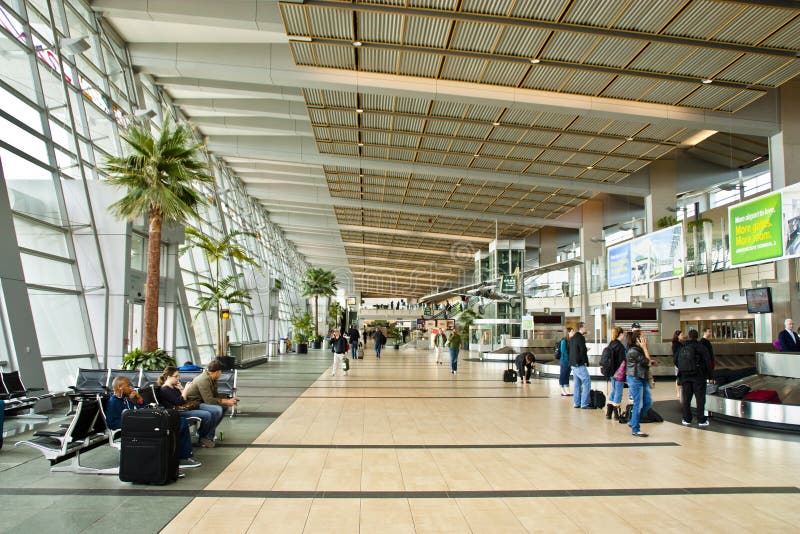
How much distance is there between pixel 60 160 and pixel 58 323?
3.67 m

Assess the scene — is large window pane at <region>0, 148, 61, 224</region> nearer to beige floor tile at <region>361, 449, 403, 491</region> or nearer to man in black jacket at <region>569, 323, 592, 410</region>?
beige floor tile at <region>361, 449, 403, 491</region>

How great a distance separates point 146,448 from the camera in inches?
220

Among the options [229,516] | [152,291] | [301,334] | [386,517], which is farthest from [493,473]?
[301,334]

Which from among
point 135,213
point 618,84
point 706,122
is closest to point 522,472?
point 135,213

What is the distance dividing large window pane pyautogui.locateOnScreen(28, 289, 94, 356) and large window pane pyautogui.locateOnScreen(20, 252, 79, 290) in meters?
0.22

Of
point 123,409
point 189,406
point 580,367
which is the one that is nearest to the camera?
point 123,409

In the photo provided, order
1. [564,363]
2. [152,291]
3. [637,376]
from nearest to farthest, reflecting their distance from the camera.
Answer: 1. [637,376]
2. [152,291]
3. [564,363]

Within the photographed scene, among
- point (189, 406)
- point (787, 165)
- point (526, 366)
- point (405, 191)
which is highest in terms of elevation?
point (405, 191)

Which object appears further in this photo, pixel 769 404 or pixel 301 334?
pixel 301 334

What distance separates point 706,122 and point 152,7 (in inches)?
578

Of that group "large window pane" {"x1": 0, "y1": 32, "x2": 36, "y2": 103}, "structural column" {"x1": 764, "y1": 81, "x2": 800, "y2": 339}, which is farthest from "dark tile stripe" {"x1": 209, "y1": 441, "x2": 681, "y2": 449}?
"structural column" {"x1": 764, "y1": 81, "x2": 800, "y2": 339}

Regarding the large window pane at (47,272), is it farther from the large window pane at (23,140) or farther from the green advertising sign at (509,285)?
the green advertising sign at (509,285)

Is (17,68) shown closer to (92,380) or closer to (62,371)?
(62,371)

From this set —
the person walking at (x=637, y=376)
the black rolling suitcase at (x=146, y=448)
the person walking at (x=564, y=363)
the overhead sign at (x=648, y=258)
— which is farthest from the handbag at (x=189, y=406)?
the overhead sign at (x=648, y=258)
